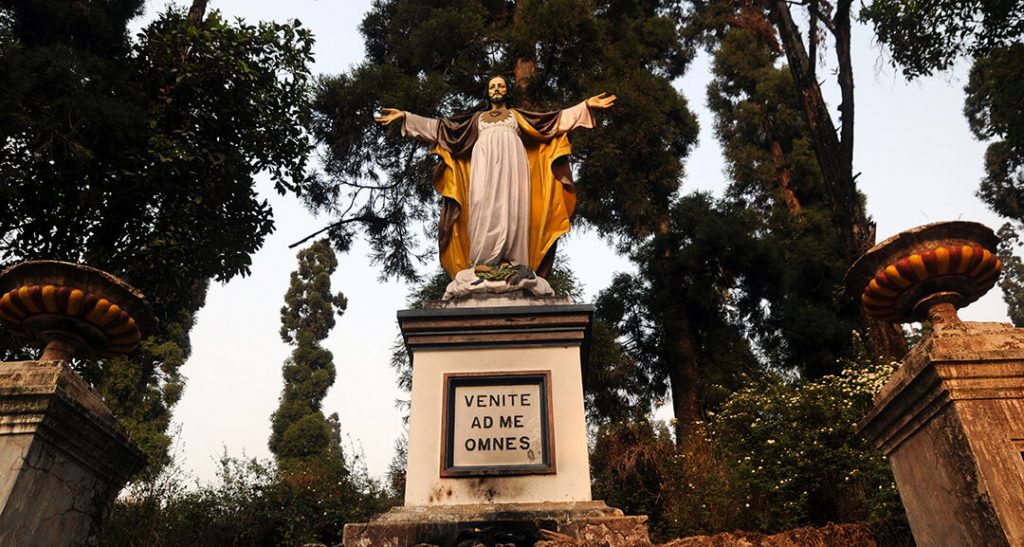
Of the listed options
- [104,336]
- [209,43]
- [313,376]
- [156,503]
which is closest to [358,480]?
[156,503]

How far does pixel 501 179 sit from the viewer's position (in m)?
6.00

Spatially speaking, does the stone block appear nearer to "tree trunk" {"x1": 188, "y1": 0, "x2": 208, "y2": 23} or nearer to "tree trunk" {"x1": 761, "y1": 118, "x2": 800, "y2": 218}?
"tree trunk" {"x1": 188, "y1": 0, "x2": 208, "y2": 23}

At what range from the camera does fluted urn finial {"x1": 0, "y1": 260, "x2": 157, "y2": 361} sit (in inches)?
139

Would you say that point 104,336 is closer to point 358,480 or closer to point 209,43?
point 209,43

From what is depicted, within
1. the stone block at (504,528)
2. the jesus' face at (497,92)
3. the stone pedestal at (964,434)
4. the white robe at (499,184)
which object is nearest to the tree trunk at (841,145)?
the white robe at (499,184)

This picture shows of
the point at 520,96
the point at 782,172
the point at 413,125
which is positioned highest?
the point at 782,172

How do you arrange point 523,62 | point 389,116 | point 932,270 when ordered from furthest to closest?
point 523,62 → point 389,116 → point 932,270

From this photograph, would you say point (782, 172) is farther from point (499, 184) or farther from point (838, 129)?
point (499, 184)

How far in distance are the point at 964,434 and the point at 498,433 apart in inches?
106

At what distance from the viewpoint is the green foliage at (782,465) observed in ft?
27.3

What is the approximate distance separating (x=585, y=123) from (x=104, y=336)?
416 centimetres

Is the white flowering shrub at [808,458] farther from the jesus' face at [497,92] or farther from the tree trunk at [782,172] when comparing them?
the tree trunk at [782,172]

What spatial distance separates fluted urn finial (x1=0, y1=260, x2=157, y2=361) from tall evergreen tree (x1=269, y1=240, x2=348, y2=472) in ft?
66.3

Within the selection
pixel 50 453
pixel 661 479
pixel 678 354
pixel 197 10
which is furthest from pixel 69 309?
pixel 678 354
